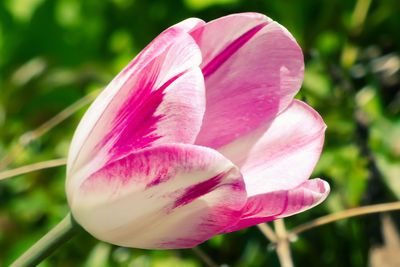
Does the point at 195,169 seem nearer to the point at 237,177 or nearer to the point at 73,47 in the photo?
the point at 237,177

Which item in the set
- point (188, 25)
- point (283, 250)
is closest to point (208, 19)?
point (283, 250)

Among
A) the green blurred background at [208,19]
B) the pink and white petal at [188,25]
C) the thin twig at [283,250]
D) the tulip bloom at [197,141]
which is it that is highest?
the pink and white petal at [188,25]

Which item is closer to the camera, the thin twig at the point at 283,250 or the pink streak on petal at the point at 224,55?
the pink streak on petal at the point at 224,55

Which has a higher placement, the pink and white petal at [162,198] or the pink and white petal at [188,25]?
the pink and white petal at [188,25]

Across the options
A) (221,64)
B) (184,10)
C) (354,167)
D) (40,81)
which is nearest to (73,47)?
(40,81)

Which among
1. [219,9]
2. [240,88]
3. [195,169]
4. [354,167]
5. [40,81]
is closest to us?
[195,169]

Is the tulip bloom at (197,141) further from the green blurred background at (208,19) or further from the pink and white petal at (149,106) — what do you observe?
the green blurred background at (208,19)

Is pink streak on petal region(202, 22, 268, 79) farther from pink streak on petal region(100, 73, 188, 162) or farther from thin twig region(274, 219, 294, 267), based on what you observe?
thin twig region(274, 219, 294, 267)

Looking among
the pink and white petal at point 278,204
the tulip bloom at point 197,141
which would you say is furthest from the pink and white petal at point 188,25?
the pink and white petal at point 278,204
